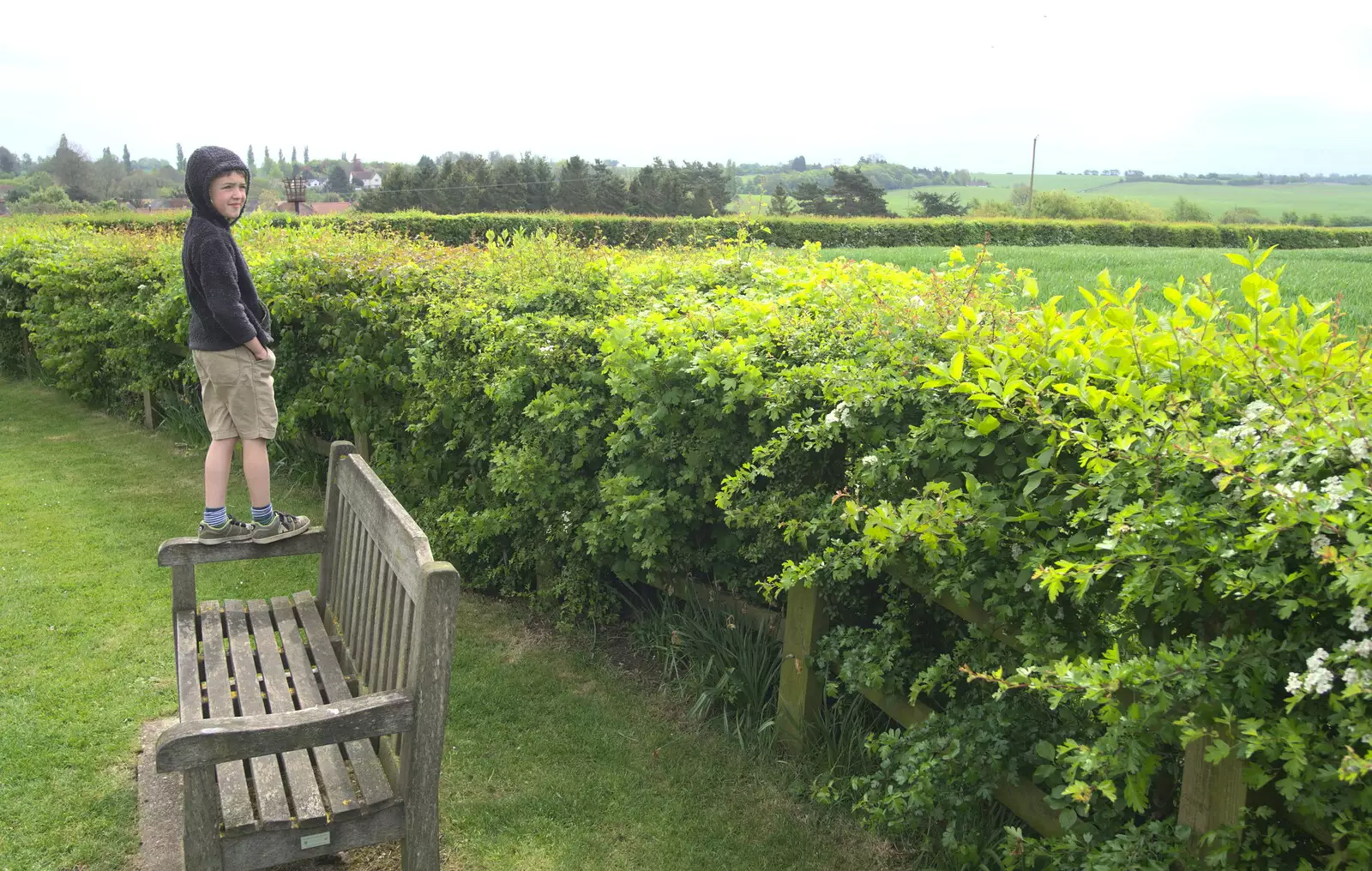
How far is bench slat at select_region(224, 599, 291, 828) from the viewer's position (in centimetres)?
252

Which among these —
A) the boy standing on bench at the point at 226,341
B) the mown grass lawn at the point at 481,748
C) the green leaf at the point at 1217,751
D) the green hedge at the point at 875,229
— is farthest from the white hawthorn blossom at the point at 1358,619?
the green hedge at the point at 875,229

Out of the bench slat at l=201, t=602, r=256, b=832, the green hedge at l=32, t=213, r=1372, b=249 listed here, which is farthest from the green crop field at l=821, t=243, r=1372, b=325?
the green hedge at l=32, t=213, r=1372, b=249

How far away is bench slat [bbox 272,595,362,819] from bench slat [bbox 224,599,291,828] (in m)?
0.08

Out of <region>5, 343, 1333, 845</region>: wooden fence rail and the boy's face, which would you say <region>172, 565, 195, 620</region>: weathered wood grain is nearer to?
the boy's face

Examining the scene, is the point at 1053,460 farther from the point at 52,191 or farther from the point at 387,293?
the point at 52,191

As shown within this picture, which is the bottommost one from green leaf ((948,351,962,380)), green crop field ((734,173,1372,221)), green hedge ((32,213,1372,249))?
green leaf ((948,351,962,380))

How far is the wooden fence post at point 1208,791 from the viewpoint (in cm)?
200

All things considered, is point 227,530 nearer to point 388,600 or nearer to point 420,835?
point 388,600

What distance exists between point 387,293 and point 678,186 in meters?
36.7

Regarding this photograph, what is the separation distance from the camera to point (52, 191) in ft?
238

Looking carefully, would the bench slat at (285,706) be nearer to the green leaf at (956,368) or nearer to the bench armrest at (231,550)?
the bench armrest at (231,550)

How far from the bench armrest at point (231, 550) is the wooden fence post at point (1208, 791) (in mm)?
3018

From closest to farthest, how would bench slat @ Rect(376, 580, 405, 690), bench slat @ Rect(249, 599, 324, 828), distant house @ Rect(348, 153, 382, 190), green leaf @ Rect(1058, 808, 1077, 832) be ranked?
green leaf @ Rect(1058, 808, 1077, 832)
bench slat @ Rect(249, 599, 324, 828)
bench slat @ Rect(376, 580, 405, 690)
distant house @ Rect(348, 153, 382, 190)

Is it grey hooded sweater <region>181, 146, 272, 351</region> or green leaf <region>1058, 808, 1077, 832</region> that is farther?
grey hooded sweater <region>181, 146, 272, 351</region>
